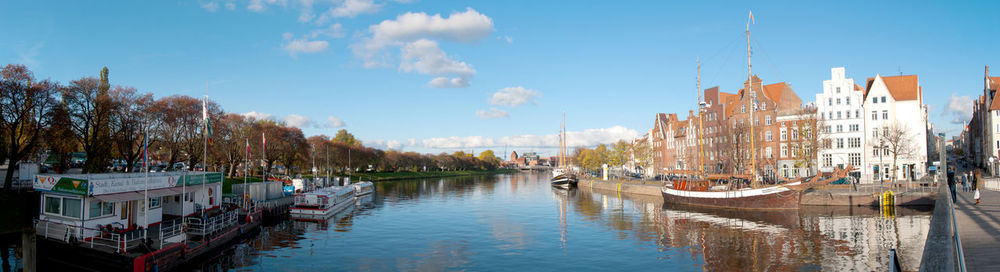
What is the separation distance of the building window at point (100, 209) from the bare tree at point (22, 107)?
887 inches

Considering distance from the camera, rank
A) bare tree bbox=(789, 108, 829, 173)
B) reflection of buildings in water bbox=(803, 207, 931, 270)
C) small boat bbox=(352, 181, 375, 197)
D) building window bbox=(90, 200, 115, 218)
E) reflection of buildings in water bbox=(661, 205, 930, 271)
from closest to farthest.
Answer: building window bbox=(90, 200, 115, 218) → reflection of buildings in water bbox=(803, 207, 931, 270) → reflection of buildings in water bbox=(661, 205, 930, 271) → bare tree bbox=(789, 108, 829, 173) → small boat bbox=(352, 181, 375, 197)

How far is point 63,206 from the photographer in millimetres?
25734

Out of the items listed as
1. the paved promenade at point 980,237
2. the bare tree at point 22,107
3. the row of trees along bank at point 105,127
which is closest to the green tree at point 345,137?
the row of trees along bank at point 105,127

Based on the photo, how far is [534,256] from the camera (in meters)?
30.5

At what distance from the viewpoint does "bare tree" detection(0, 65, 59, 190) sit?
4088 centimetres

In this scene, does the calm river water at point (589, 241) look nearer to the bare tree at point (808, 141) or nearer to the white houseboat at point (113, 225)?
the white houseboat at point (113, 225)

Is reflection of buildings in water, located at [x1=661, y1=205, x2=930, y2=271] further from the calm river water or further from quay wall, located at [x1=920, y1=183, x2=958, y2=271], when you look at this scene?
quay wall, located at [x1=920, y1=183, x2=958, y2=271]

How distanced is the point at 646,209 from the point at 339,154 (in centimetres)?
7766

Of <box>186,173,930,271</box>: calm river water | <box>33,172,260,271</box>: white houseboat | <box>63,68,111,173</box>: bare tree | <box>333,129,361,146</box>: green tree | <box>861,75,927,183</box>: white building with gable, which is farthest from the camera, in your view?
<box>333,129,361,146</box>: green tree

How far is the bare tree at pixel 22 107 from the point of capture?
40875 millimetres

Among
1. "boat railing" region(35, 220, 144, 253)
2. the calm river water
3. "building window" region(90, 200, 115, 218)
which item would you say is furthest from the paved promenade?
"building window" region(90, 200, 115, 218)

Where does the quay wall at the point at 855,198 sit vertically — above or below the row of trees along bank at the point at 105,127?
below

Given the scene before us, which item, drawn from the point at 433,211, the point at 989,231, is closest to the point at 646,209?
the point at 433,211

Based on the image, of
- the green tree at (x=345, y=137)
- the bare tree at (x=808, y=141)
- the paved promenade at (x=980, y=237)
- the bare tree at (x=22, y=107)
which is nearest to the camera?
the paved promenade at (x=980, y=237)
